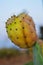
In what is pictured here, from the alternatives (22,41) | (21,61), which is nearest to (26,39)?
Result: (22,41)

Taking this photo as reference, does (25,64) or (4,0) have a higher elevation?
(4,0)

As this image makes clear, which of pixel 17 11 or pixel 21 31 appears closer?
pixel 21 31

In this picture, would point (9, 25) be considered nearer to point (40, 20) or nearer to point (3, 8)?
point (3, 8)

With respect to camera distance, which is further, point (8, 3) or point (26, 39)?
point (8, 3)

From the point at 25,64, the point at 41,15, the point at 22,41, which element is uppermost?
the point at 41,15
